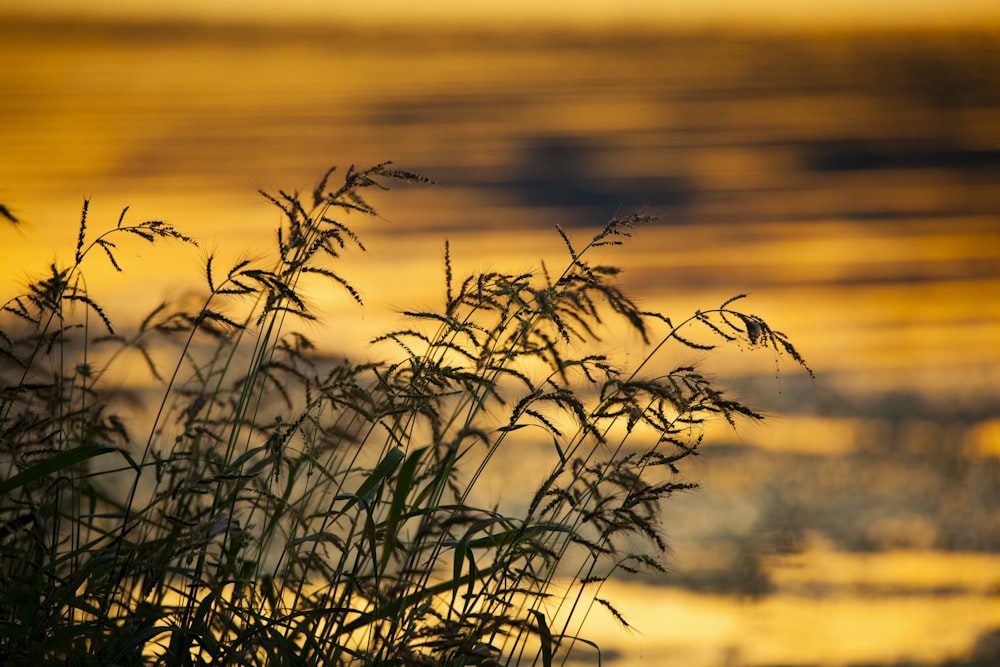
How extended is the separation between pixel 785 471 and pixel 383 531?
144 cm

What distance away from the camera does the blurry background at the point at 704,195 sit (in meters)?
2.40

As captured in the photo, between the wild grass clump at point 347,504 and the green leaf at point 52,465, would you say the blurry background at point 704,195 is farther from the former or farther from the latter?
the green leaf at point 52,465

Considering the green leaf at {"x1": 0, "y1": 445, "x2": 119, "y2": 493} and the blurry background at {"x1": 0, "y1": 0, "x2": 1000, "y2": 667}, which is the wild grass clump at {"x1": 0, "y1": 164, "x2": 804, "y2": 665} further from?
the blurry background at {"x1": 0, "y1": 0, "x2": 1000, "y2": 667}

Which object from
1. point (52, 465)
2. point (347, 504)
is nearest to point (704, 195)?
point (347, 504)

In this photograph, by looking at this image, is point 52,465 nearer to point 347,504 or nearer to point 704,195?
point 347,504

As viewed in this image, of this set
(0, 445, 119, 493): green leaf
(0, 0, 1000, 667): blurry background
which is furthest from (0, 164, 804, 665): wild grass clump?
(0, 0, 1000, 667): blurry background

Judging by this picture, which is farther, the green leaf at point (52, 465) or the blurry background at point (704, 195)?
the blurry background at point (704, 195)

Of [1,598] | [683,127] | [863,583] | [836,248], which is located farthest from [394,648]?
→ [683,127]

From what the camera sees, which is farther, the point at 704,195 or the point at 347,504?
the point at 704,195

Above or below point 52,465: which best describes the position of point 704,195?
above

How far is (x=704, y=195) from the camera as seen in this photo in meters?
4.05

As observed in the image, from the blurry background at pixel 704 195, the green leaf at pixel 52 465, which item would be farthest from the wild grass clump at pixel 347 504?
the blurry background at pixel 704 195

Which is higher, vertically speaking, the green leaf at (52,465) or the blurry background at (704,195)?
the blurry background at (704,195)

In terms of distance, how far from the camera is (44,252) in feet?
11.2
